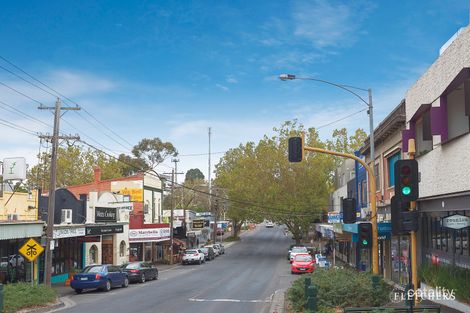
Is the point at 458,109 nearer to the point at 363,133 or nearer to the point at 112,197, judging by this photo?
the point at 112,197

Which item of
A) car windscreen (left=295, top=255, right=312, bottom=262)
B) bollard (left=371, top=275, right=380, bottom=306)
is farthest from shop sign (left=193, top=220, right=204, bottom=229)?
bollard (left=371, top=275, right=380, bottom=306)

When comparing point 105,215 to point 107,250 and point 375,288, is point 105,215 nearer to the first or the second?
point 107,250

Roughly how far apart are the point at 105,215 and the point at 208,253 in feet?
75.5

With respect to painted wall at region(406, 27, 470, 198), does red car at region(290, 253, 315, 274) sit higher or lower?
lower

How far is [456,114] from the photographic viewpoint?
50.6 ft

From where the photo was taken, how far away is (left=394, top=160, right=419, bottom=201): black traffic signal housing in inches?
416

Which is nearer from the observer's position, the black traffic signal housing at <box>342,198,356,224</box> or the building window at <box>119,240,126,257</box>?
the black traffic signal housing at <box>342,198,356,224</box>

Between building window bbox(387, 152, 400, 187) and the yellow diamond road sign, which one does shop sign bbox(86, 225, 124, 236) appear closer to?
the yellow diamond road sign

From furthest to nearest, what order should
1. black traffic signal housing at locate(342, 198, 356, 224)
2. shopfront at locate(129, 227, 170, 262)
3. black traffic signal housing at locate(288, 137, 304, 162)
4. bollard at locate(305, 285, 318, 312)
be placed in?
shopfront at locate(129, 227, 170, 262) < black traffic signal housing at locate(288, 137, 304, 162) < black traffic signal housing at locate(342, 198, 356, 224) < bollard at locate(305, 285, 318, 312)

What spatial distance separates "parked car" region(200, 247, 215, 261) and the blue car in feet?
95.0

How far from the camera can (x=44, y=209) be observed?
109 ft

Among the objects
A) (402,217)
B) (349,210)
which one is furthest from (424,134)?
(402,217)

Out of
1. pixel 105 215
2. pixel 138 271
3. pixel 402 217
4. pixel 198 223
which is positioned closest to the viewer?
pixel 402 217

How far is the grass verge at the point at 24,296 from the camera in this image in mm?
20094
